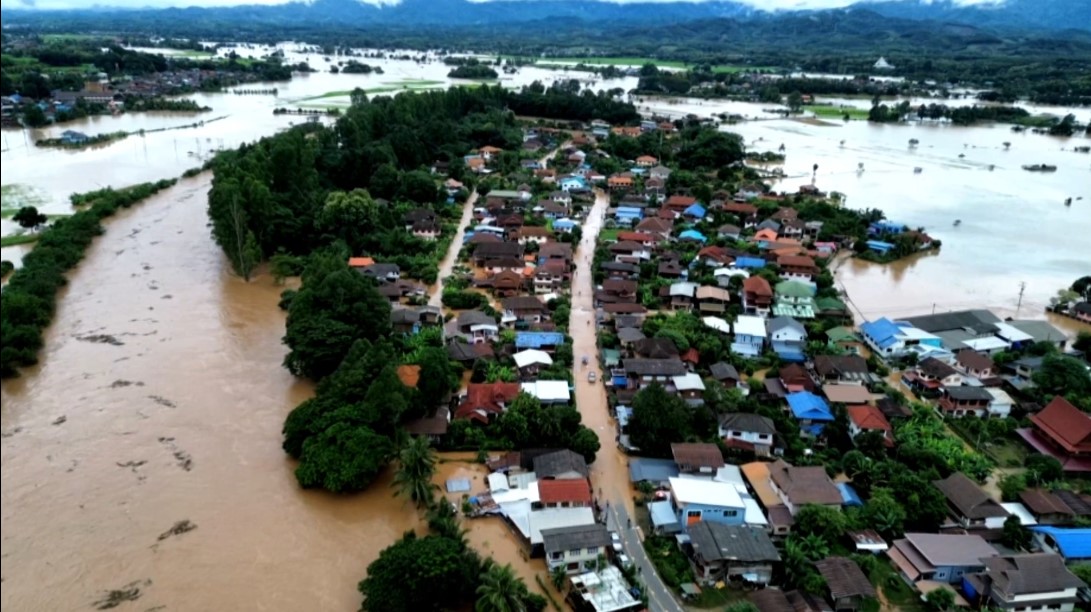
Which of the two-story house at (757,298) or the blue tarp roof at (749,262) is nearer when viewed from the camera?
the two-story house at (757,298)

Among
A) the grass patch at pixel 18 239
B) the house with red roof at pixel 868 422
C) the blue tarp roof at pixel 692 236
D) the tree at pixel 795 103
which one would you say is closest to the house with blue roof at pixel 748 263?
the blue tarp roof at pixel 692 236

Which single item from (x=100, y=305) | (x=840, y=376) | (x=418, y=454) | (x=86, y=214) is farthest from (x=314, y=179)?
(x=840, y=376)

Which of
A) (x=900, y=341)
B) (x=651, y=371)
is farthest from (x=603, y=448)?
Answer: (x=900, y=341)

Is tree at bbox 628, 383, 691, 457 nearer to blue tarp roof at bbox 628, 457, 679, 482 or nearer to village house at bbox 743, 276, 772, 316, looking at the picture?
blue tarp roof at bbox 628, 457, 679, 482

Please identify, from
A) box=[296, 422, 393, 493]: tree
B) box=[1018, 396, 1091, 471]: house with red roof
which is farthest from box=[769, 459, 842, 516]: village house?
box=[296, 422, 393, 493]: tree

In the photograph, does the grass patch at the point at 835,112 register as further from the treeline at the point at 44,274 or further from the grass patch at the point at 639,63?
the treeline at the point at 44,274

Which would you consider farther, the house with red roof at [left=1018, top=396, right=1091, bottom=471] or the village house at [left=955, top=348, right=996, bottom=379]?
the village house at [left=955, top=348, right=996, bottom=379]
